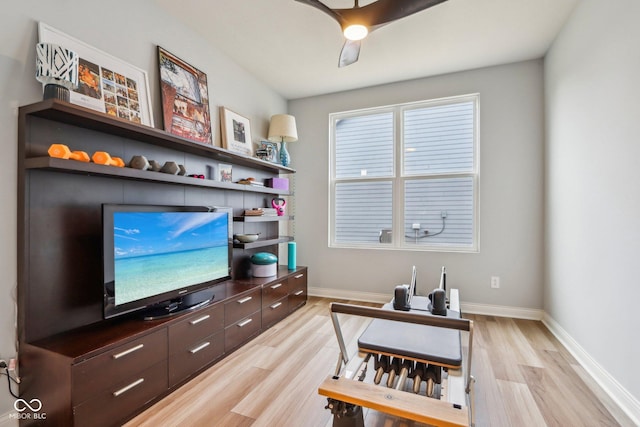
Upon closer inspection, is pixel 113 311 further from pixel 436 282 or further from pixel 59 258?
pixel 436 282

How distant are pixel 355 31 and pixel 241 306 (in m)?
2.25

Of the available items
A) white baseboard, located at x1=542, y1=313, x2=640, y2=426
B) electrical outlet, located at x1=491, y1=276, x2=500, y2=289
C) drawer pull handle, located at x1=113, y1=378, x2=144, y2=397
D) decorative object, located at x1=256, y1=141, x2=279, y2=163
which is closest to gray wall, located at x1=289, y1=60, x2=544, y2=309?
electrical outlet, located at x1=491, y1=276, x2=500, y2=289

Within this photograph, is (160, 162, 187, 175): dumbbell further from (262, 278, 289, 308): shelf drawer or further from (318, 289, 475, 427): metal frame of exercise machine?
(318, 289, 475, 427): metal frame of exercise machine

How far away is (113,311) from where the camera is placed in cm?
174

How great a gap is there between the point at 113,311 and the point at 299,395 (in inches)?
48.2

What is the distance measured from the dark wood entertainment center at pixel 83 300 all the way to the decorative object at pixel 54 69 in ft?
0.39

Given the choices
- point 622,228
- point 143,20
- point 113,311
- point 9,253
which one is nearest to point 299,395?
point 113,311

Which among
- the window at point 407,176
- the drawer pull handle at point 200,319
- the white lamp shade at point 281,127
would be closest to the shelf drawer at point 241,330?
the drawer pull handle at point 200,319

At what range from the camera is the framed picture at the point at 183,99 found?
7.84 ft

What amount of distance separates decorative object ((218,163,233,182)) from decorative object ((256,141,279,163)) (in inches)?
20.5

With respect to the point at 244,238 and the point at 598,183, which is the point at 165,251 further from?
the point at 598,183

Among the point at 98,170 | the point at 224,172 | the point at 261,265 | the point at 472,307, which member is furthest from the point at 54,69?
the point at 472,307

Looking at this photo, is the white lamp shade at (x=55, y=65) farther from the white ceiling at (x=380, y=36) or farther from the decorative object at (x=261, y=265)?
the decorative object at (x=261, y=265)

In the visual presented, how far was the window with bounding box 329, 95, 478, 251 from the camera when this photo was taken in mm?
3584
